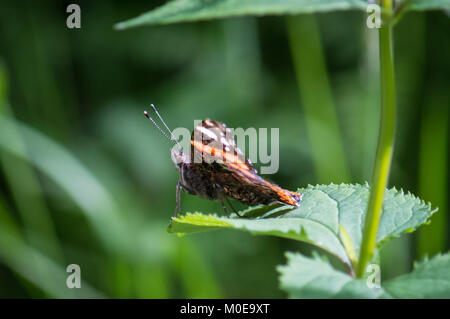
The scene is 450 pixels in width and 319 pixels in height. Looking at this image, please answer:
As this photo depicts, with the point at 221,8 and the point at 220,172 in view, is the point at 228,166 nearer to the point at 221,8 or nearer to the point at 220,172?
the point at 220,172

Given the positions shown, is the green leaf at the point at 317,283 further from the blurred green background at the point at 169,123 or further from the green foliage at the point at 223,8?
the blurred green background at the point at 169,123

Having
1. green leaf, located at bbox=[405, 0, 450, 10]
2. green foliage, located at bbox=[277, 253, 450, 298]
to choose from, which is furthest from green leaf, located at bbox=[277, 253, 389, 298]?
green leaf, located at bbox=[405, 0, 450, 10]

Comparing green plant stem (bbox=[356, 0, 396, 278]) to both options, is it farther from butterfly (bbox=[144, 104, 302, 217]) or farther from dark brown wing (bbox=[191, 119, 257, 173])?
dark brown wing (bbox=[191, 119, 257, 173])

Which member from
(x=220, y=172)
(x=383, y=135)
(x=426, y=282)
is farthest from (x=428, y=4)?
(x=220, y=172)

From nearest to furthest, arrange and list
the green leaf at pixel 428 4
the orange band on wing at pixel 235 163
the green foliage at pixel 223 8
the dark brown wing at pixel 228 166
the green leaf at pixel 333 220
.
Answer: the green foliage at pixel 223 8 < the green leaf at pixel 428 4 < the green leaf at pixel 333 220 < the orange band on wing at pixel 235 163 < the dark brown wing at pixel 228 166

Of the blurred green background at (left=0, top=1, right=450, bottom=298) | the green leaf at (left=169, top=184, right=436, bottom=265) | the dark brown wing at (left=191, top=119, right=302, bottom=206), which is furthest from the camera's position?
the blurred green background at (left=0, top=1, right=450, bottom=298)

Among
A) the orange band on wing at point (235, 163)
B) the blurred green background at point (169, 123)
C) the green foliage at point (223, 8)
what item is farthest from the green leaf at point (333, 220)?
the blurred green background at point (169, 123)
